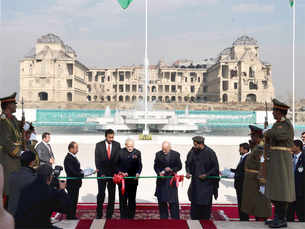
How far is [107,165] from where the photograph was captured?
213 inches

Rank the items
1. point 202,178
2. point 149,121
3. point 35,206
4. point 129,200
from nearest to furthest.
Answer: point 35,206, point 202,178, point 129,200, point 149,121

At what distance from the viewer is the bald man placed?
16.8 ft

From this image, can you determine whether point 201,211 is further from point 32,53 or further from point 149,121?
point 32,53

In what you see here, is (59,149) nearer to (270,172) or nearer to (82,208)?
(82,208)

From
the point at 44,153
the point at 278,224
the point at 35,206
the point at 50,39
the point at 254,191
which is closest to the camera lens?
the point at 35,206

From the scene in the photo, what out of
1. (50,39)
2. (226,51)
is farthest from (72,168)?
(226,51)

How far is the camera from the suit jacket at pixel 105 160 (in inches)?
211

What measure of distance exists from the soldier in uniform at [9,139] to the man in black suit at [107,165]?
4.04 ft

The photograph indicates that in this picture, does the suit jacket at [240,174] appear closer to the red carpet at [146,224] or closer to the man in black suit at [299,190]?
the man in black suit at [299,190]

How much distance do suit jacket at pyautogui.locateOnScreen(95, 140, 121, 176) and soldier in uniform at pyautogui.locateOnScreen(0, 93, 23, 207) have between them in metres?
1.21

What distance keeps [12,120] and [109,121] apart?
90.3ft

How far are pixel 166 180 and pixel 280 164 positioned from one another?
177 centimetres

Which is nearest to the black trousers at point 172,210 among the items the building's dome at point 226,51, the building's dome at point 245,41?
the building's dome at point 245,41

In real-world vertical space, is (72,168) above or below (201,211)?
above
